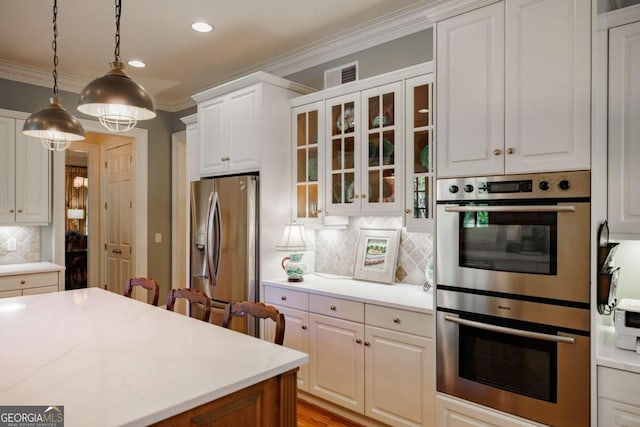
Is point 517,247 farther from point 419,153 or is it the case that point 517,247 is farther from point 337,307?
point 337,307

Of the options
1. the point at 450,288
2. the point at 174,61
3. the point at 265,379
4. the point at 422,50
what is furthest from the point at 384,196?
the point at 174,61

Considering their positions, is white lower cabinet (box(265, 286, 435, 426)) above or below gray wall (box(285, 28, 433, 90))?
below

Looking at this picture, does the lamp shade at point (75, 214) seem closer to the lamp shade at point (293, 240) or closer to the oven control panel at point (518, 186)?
the lamp shade at point (293, 240)

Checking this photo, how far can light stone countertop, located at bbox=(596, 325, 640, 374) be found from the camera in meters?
A: 1.71

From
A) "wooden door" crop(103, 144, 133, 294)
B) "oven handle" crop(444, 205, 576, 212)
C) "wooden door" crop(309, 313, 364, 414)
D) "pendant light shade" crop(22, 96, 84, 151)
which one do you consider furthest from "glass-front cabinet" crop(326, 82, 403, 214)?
"wooden door" crop(103, 144, 133, 294)

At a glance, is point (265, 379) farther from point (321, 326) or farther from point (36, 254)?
point (36, 254)

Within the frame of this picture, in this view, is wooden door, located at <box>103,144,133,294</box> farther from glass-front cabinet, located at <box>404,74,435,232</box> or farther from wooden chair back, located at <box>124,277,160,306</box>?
glass-front cabinet, located at <box>404,74,435,232</box>

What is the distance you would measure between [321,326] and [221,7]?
7.83 ft

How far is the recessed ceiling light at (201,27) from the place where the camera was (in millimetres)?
3219

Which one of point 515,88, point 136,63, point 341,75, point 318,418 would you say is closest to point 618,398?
point 515,88

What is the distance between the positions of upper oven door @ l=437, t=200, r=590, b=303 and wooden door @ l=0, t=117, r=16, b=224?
155 inches

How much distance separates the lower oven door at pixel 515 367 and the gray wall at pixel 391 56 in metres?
1.90

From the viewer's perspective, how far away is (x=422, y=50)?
300 centimetres

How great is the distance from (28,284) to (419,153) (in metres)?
3.70
